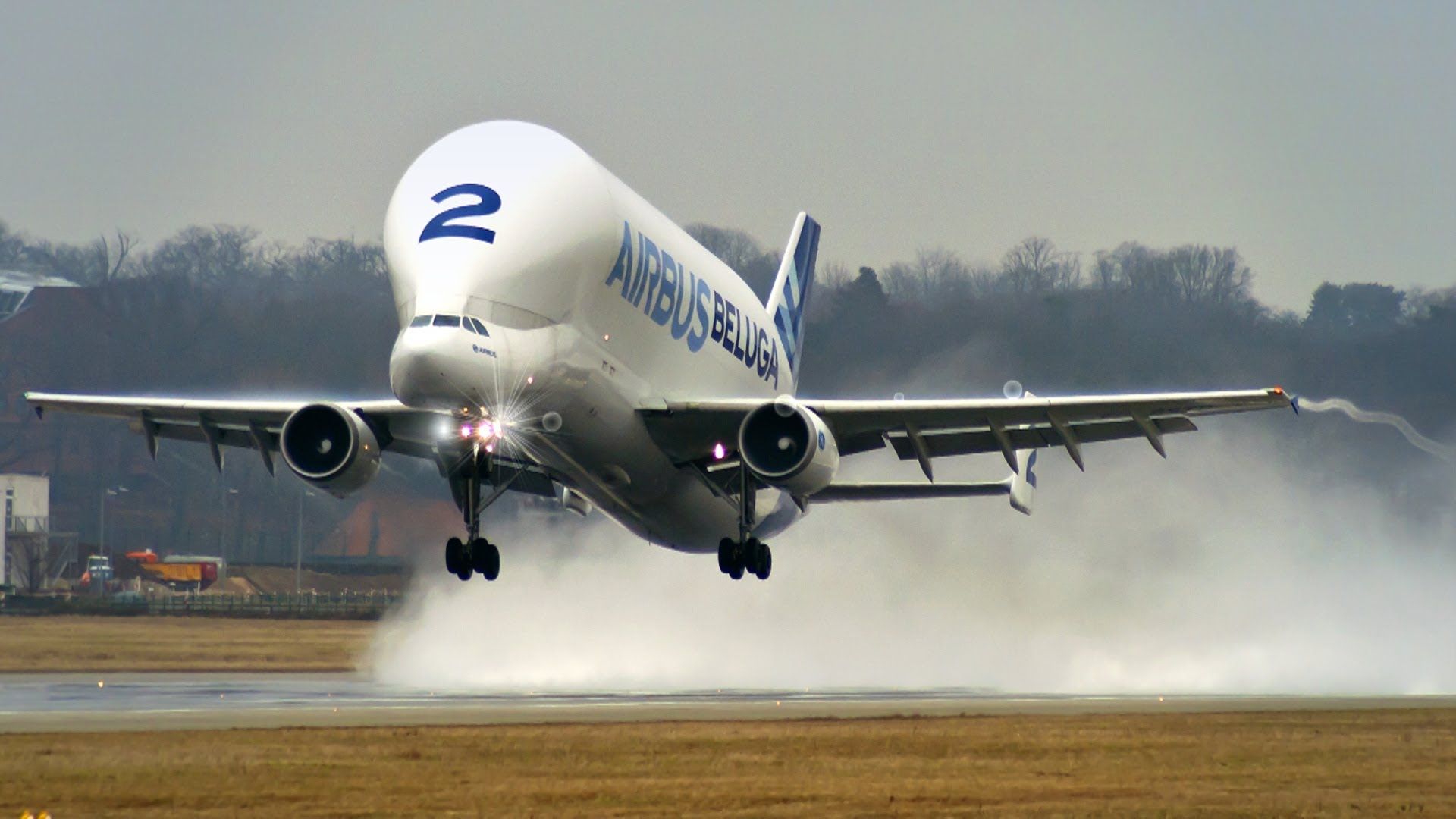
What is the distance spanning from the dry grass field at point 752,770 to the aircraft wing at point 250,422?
282 inches

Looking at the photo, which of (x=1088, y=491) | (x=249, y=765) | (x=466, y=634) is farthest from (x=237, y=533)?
(x=249, y=765)

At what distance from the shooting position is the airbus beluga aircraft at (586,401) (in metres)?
29.1

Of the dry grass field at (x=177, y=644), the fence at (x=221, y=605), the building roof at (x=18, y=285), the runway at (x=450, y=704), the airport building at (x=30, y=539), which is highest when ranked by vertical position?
the building roof at (x=18, y=285)

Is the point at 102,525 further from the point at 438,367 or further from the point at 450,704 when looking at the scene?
the point at 438,367

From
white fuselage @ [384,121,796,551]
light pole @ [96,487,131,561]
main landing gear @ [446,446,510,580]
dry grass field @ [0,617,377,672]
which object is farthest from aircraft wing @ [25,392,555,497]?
light pole @ [96,487,131,561]

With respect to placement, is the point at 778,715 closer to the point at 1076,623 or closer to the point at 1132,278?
the point at 1076,623

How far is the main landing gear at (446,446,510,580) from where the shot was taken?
34188mm

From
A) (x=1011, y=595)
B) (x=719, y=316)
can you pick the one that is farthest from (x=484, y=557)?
(x=1011, y=595)

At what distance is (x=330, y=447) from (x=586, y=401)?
4670mm

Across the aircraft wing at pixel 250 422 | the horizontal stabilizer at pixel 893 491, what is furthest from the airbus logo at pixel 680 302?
the aircraft wing at pixel 250 422

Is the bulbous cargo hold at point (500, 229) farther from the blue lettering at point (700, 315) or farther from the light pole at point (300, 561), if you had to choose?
the light pole at point (300, 561)

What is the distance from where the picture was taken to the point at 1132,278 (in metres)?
67.0

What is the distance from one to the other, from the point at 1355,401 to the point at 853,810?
42015 mm

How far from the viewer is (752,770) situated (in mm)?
24297
